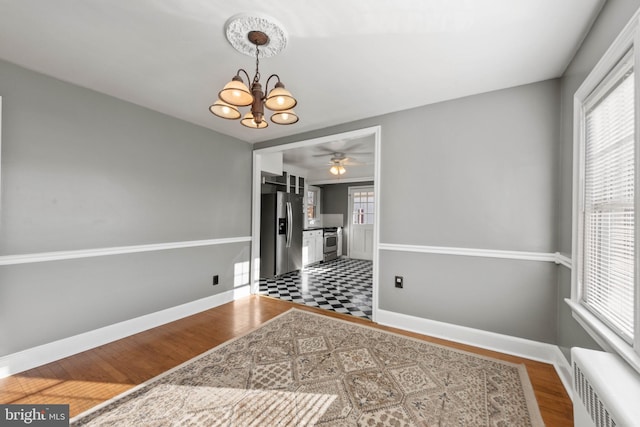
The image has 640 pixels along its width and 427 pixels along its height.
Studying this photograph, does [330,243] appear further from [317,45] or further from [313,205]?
[317,45]

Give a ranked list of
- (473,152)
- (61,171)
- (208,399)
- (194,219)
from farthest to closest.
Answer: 1. (194,219)
2. (473,152)
3. (61,171)
4. (208,399)

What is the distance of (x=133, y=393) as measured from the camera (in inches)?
68.2

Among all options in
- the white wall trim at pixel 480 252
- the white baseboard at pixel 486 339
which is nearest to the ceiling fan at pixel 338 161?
the white wall trim at pixel 480 252

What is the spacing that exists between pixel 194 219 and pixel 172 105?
53.9 inches

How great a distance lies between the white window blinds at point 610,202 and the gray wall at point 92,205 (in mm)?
3735

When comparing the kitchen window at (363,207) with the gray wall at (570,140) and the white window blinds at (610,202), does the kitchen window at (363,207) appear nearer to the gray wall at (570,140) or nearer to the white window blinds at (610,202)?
the gray wall at (570,140)

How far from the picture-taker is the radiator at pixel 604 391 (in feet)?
2.79

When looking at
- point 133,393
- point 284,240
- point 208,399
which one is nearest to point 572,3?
point 208,399

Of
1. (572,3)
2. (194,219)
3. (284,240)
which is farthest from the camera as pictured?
(284,240)

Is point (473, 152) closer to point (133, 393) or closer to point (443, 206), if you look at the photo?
point (443, 206)

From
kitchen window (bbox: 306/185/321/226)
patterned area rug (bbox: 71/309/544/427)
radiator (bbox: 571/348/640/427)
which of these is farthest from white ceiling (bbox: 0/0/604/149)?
kitchen window (bbox: 306/185/321/226)

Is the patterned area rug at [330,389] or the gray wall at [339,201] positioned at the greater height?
the gray wall at [339,201]

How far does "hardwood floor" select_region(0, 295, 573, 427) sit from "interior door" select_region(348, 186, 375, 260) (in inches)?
163

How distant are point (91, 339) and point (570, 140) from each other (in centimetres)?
444
